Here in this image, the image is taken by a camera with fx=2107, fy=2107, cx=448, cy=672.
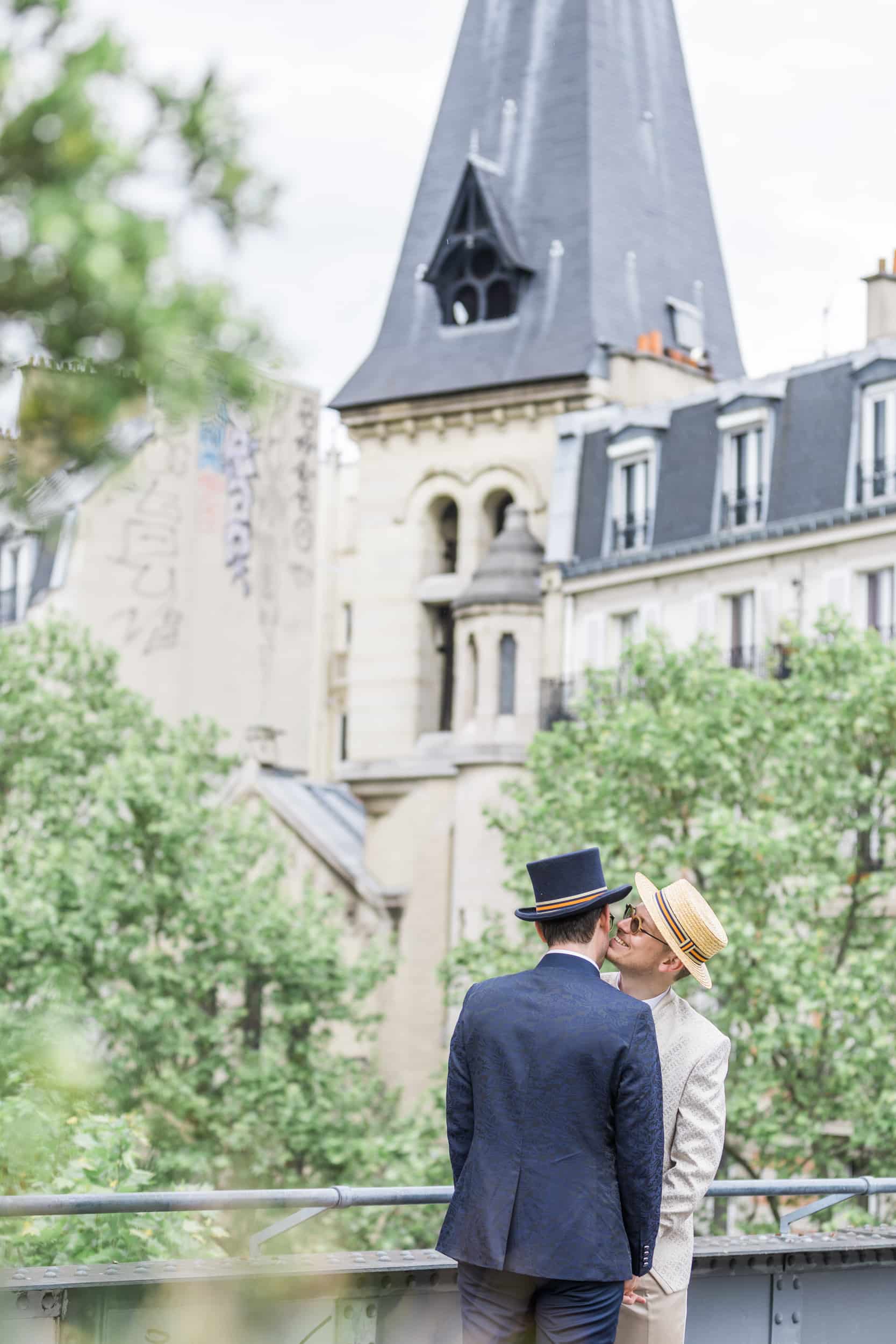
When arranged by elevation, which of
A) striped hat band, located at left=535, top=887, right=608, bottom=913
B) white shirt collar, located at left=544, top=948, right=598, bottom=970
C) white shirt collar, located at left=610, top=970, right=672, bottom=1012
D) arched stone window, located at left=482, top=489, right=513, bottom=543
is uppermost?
arched stone window, located at left=482, top=489, right=513, bottom=543

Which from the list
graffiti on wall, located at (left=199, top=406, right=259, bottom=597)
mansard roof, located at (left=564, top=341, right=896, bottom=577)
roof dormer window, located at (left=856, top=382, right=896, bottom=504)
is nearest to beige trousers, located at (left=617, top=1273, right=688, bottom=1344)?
mansard roof, located at (left=564, top=341, right=896, bottom=577)

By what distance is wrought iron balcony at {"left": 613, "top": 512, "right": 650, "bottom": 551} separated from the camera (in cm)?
4103

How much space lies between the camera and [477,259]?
46.0m

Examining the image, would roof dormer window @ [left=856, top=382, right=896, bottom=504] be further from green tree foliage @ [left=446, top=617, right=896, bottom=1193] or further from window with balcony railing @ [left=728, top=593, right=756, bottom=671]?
green tree foliage @ [left=446, top=617, right=896, bottom=1193]

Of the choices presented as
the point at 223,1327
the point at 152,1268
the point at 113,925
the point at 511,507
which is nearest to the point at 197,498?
the point at 511,507

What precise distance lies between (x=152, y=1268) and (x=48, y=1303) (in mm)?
950

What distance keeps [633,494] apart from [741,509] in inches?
117

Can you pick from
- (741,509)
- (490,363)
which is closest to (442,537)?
(490,363)

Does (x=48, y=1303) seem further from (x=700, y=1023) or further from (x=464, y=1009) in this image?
(x=700, y=1023)

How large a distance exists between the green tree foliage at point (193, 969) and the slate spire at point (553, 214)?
45.9 feet

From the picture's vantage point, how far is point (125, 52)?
147cm

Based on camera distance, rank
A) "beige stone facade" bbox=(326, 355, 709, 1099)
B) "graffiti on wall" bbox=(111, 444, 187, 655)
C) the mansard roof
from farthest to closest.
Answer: "graffiti on wall" bbox=(111, 444, 187, 655), "beige stone facade" bbox=(326, 355, 709, 1099), the mansard roof

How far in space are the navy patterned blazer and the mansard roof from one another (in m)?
32.0

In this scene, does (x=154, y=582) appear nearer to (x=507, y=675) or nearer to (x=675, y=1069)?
(x=507, y=675)
